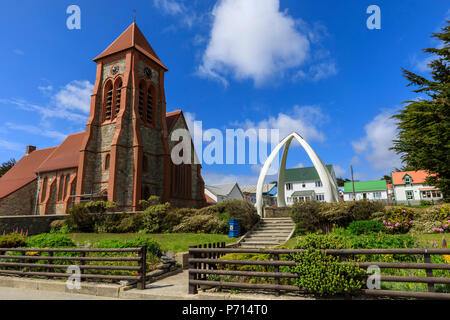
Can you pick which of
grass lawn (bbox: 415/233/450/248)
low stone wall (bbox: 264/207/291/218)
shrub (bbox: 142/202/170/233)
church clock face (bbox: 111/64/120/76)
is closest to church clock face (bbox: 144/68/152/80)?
church clock face (bbox: 111/64/120/76)

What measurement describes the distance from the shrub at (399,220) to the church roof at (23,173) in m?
40.5

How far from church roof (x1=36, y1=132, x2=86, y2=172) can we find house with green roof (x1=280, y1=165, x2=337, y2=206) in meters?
39.3

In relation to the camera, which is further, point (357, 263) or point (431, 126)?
point (431, 126)

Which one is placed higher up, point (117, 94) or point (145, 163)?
point (117, 94)

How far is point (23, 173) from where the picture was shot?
130 ft

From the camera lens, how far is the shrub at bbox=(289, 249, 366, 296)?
4938mm

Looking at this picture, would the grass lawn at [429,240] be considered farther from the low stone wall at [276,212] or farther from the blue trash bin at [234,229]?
the low stone wall at [276,212]

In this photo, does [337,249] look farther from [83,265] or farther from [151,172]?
[151,172]

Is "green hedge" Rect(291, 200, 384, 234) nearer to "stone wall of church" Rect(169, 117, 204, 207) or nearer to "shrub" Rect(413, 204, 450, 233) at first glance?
"shrub" Rect(413, 204, 450, 233)

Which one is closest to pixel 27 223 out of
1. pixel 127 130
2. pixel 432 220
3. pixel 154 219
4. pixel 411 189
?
pixel 154 219

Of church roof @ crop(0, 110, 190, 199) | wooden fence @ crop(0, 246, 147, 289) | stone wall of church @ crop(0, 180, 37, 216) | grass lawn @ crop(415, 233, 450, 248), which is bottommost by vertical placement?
wooden fence @ crop(0, 246, 147, 289)

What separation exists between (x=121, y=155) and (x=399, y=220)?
25002mm

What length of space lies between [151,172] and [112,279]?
25002mm

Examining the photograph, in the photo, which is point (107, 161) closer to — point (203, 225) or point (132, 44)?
point (132, 44)
